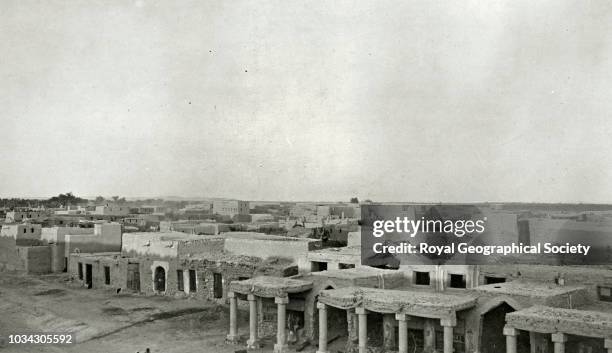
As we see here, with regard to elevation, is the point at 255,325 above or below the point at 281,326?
below

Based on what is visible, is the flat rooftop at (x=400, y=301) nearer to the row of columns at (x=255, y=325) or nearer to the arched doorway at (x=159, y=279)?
the row of columns at (x=255, y=325)

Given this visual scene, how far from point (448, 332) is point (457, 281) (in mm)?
7750

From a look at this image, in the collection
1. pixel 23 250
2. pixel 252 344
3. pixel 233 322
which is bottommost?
pixel 252 344

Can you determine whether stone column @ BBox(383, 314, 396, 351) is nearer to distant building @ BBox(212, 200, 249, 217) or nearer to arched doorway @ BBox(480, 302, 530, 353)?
arched doorway @ BBox(480, 302, 530, 353)

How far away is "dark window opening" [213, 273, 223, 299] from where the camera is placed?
35741 millimetres

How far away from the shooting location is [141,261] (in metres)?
40.9

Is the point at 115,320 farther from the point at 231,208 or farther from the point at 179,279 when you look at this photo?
the point at 231,208

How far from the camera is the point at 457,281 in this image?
94.3 ft

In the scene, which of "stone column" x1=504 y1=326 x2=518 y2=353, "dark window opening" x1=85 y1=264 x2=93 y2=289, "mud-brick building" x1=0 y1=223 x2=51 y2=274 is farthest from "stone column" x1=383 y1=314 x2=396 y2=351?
"mud-brick building" x1=0 y1=223 x2=51 y2=274

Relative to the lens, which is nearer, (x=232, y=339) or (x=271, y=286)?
(x=271, y=286)

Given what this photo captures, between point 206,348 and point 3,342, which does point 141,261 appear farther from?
point 206,348

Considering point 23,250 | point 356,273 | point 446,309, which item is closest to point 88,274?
point 23,250

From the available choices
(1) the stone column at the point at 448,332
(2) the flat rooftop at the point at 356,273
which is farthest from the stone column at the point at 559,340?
(2) the flat rooftop at the point at 356,273

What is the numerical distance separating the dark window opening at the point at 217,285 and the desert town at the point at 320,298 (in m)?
0.06
